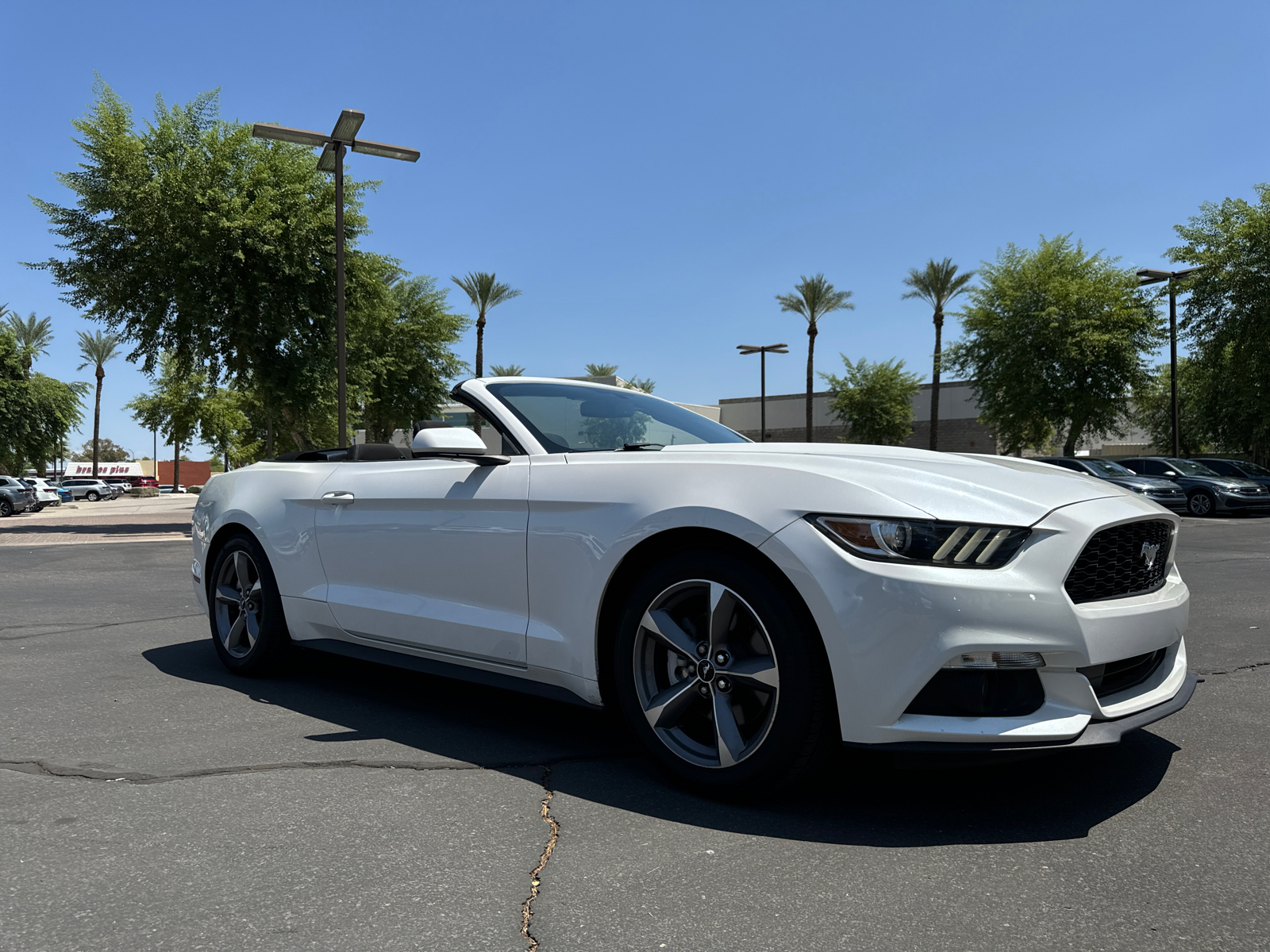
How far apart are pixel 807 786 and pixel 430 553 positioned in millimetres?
1787

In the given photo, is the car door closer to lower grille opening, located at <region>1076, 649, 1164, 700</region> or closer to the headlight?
the headlight

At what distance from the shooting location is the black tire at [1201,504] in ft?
78.7

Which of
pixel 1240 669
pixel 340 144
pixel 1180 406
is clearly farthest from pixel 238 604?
pixel 1180 406

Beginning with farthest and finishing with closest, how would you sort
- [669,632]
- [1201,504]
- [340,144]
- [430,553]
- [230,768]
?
[1201,504], [340,144], [430,553], [230,768], [669,632]

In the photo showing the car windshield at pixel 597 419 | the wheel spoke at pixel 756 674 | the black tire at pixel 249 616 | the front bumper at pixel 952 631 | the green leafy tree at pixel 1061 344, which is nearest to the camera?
the front bumper at pixel 952 631

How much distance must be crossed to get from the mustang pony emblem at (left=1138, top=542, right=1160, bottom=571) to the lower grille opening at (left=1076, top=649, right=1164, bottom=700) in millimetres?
293

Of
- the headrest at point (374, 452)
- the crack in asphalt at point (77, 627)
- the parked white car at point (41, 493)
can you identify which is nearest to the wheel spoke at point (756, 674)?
the headrest at point (374, 452)

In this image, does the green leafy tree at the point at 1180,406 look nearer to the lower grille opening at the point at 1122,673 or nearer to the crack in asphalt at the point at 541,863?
the lower grille opening at the point at 1122,673

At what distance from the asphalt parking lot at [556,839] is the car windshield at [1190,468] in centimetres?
2271

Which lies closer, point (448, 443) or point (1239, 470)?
point (448, 443)

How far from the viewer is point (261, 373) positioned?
22.8 metres

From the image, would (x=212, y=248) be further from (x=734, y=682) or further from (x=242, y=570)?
(x=734, y=682)

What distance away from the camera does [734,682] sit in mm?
3215

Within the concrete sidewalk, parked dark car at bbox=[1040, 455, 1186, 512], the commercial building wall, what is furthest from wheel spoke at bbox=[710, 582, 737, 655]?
the commercial building wall
